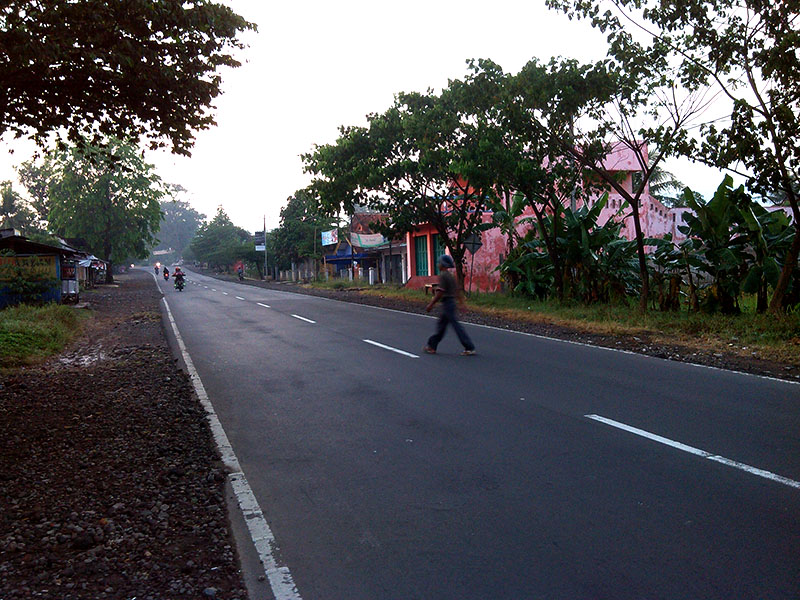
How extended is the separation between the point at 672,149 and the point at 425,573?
12731 millimetres

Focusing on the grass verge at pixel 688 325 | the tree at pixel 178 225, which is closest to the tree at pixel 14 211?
the grass verge at pixel 688 325

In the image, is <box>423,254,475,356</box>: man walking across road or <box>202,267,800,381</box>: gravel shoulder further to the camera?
<box>423,254,475,356</box>: man walking across road

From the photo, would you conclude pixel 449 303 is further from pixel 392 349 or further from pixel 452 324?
pixel 392 349

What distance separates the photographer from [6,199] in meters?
66.6

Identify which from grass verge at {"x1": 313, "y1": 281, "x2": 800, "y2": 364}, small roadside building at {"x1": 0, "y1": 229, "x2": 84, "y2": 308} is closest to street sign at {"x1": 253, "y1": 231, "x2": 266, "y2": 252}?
small roadside building at {"x1": 0, "y1": 229, "x2": 84, "y2": 308}

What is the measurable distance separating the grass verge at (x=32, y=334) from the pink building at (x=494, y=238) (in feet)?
49.5

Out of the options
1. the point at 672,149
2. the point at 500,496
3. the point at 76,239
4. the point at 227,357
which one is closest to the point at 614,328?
the point at 672,149

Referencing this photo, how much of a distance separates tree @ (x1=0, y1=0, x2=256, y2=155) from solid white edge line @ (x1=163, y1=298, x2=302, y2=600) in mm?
4758

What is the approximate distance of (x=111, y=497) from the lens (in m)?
5.15

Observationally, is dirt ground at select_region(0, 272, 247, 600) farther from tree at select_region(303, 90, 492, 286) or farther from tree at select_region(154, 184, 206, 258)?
tree at select_region(154, 184, 206, 258)

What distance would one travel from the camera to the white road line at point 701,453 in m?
4.99

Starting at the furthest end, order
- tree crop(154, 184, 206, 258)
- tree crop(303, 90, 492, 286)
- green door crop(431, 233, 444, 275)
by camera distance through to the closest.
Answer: tree crop(154, 184, 206, 258)
green door crop(431, 233, 444, 275)
tree crop(303, 90, 492, 286)

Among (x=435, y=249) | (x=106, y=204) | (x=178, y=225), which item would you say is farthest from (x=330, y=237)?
(x=178, y=225)

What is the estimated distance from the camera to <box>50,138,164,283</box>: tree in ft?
178
